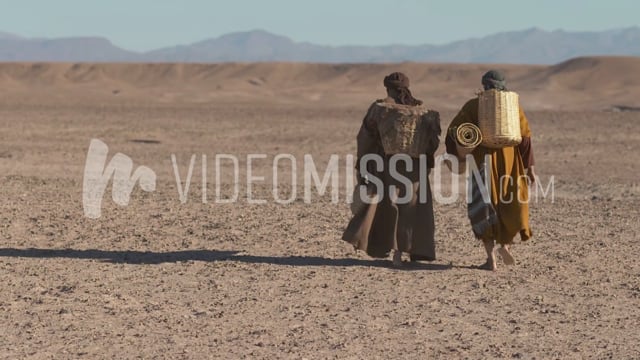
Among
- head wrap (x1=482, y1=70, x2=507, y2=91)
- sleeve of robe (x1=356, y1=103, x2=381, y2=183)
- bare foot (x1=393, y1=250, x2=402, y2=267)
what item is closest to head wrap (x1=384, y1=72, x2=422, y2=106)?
sleeve of robe (x1=356, y1=103, x2=381, y2=183)

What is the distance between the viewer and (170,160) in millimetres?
19594

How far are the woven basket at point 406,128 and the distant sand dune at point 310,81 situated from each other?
1482 inches

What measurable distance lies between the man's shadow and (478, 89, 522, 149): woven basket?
125 cm

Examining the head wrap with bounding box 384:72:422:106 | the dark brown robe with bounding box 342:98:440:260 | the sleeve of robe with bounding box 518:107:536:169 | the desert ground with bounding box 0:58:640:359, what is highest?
the head wrap with bounding box 384:72:422:106

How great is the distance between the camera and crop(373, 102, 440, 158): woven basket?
29.2 ft

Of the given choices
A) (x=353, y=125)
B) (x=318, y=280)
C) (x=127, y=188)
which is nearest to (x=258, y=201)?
(x=127, y=188)

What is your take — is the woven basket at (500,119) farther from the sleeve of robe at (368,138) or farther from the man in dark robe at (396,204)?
the sleeve of robe at (368,138)

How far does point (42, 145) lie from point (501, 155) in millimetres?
15319

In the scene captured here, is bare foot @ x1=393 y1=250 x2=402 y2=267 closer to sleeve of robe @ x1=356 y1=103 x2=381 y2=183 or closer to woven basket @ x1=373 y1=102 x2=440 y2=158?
sleeve of robe @ x1=356 y1=103 x2=381 y2=183

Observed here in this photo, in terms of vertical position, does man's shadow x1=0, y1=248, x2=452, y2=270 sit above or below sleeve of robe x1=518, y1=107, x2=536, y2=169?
below

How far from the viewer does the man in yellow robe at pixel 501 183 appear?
892 cm

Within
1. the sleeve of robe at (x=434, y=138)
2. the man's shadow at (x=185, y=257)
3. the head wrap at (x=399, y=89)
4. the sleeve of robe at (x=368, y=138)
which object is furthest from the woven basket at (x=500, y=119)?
the man's shadow at (x=185, y=257)

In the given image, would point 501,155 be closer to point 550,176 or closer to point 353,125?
point 550,176

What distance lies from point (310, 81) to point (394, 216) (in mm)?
70753
